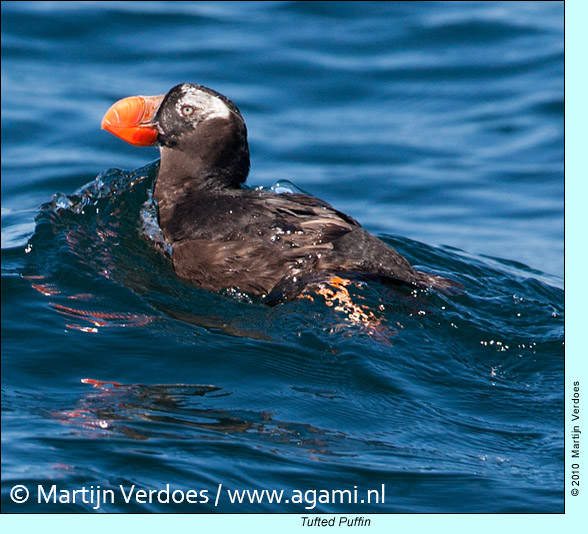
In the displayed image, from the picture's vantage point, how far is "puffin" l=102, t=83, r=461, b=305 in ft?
18.0

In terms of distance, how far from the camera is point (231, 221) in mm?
5715

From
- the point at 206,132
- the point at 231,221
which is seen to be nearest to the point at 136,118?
the point at 206,132

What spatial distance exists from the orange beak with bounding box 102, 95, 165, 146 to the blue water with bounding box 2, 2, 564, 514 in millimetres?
624

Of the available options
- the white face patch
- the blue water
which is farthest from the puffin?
the blue water

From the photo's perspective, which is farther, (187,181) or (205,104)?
(187,181)

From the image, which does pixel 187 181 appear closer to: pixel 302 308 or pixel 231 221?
pixel 231 221

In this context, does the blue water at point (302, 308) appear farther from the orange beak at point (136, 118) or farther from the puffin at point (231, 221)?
the orange beak at point (136, 118)

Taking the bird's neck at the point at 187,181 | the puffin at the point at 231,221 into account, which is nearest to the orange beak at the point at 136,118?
the puffin at the point at 231,221

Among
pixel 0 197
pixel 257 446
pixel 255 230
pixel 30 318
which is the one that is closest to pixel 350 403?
pixel 257 446

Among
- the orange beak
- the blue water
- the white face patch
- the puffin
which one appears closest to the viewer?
the blue water

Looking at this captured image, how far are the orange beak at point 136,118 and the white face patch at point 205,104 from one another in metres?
0.31

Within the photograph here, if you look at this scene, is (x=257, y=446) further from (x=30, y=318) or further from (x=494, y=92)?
(x=494, y=92)

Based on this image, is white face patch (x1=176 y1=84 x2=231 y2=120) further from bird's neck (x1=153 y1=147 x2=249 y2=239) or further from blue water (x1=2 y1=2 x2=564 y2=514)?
blue water (x1=2 y1=2 x2=564 y2=514)

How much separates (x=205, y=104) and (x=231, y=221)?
1.02m
